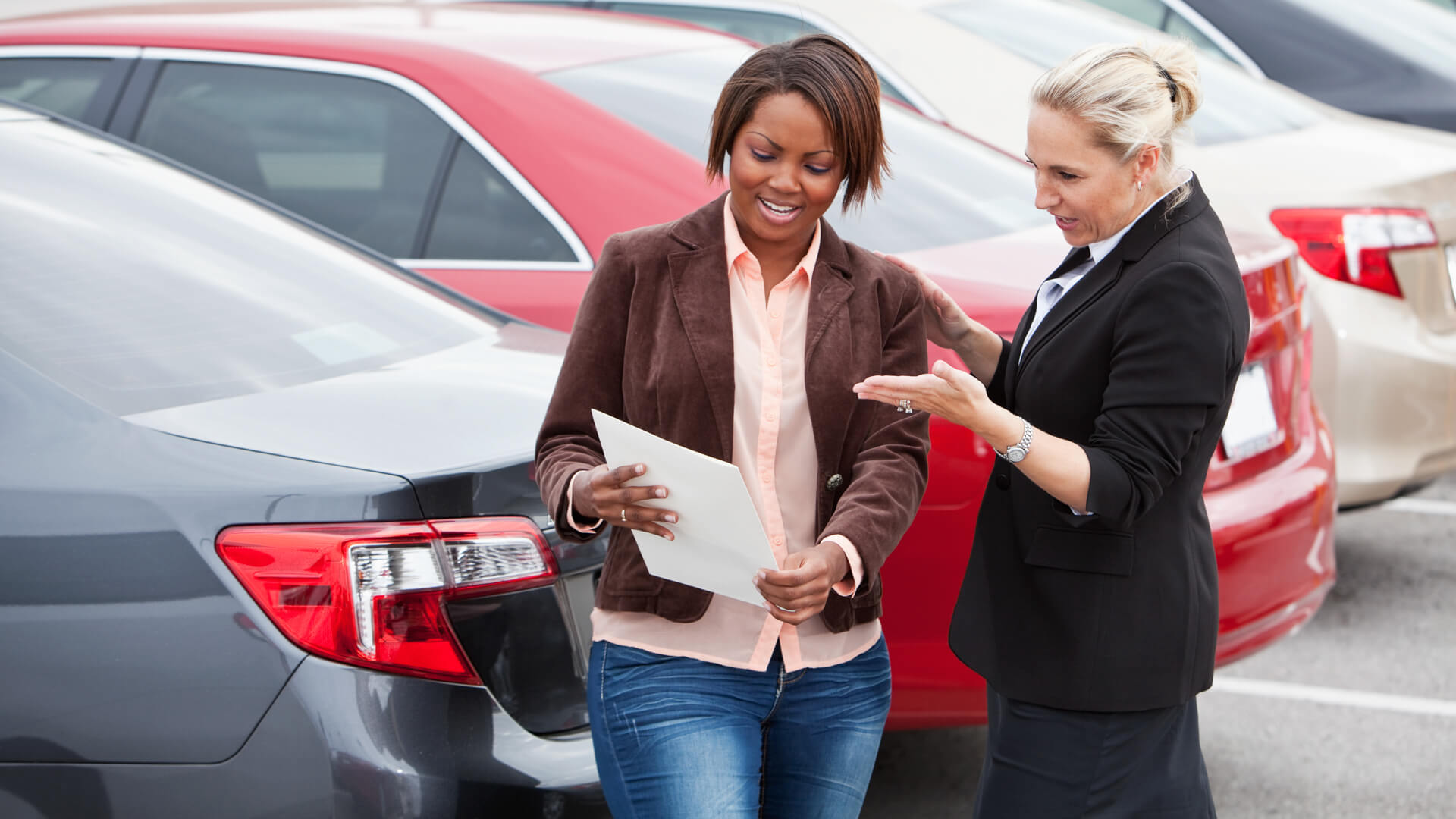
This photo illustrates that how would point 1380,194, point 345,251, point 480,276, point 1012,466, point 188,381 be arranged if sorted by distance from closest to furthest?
point 1012,466, point 188,381, point 345,251, point 480,276, point 1380,194

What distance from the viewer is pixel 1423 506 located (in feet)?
18.9

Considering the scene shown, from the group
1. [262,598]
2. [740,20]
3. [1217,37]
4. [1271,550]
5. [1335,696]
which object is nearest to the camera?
[262,598]

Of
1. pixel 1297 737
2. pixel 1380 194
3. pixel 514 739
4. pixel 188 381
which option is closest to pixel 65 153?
pixel 188 381

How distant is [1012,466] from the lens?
1968mm

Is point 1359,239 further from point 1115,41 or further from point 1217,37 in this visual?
point 1217,37

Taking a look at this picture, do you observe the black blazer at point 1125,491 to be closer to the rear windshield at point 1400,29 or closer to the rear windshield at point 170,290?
the rear windshield at point 170,290

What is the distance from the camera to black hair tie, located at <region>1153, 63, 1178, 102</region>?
1.84 metres

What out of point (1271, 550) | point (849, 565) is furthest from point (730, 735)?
A: point (1271, 550)

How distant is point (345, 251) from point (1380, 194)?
10.3ft

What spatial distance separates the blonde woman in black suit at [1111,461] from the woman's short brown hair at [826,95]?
0.66 feet

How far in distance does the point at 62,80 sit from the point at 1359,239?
3.67 meters

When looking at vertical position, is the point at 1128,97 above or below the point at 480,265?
above

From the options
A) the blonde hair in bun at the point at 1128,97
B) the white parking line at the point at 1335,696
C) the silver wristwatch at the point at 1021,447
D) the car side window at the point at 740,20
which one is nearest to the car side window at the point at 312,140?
the blonde hair in bun at the point at 1128,97

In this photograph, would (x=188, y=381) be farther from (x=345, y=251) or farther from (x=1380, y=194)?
(x=1380, y=194)
